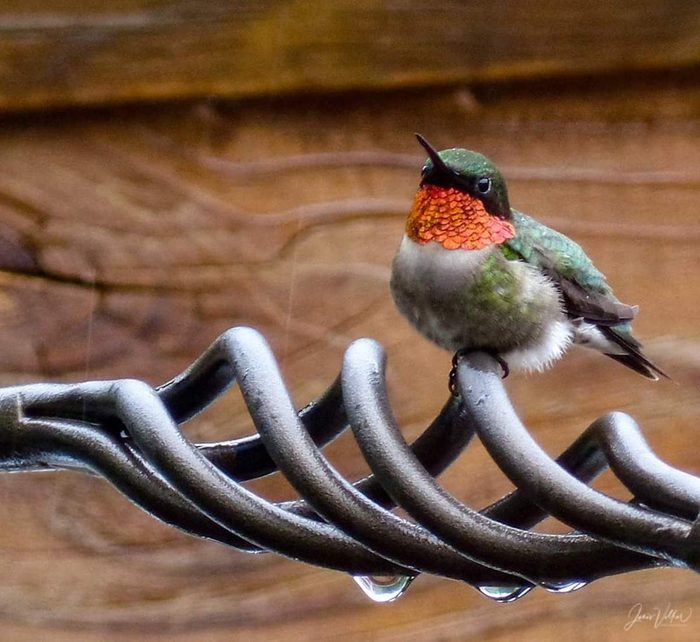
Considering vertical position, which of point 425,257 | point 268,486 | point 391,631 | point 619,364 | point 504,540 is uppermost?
point 504,540

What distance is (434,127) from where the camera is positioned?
1383mm

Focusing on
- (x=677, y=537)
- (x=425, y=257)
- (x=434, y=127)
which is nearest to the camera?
(x=677, y=537)

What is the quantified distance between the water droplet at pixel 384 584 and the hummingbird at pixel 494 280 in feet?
1.58

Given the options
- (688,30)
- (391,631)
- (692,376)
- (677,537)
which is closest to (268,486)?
(391,631)

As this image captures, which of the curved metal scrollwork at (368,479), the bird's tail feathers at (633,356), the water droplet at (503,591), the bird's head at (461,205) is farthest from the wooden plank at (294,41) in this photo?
the water droplet at (503,591)

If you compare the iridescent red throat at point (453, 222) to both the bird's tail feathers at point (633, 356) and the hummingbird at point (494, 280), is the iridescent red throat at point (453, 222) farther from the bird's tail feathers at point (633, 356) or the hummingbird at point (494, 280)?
the bird's tail feathers at point (633, 356)

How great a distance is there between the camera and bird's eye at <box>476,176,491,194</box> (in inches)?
50.3

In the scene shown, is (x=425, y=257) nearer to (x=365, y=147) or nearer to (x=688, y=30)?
(x=365, y=147)

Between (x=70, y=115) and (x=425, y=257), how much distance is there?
1.44 ft

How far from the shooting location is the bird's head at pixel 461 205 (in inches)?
49.8

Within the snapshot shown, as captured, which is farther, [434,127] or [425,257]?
[434,127]

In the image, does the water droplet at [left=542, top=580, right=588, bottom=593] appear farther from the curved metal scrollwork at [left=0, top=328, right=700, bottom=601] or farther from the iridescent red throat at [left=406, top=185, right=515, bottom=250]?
the iridescent red throat at [left=406, top=185, right=515, bottom=250]

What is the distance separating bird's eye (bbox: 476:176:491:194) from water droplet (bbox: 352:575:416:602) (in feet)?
2.03

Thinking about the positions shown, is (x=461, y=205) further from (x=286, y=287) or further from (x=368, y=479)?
(x=368, y=479)
